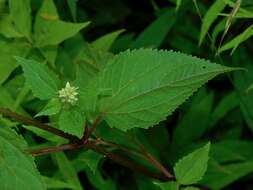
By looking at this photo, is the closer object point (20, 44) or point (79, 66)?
point (79, 66)

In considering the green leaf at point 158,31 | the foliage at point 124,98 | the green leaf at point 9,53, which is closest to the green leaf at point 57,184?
the foliage at point 124,98

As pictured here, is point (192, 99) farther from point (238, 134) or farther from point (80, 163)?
point (80, 163)

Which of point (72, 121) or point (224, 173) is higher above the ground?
point (72, 121)

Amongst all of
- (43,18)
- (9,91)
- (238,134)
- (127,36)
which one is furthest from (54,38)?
(238,134)

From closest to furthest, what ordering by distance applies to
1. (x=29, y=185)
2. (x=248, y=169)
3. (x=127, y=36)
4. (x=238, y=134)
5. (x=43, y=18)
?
(x=29, y=185) < (x=248, y=169) < (x=43, y=18) < (x=238, y=134) < (x=127, y=36)

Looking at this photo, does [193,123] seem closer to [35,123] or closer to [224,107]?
[224,107]

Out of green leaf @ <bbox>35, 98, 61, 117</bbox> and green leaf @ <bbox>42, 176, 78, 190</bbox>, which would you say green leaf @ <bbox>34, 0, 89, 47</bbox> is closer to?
green leaf @ <bbox>42, 176, 78, 190</bbox>

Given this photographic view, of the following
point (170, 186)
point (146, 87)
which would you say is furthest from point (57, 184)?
point (146, 87)
